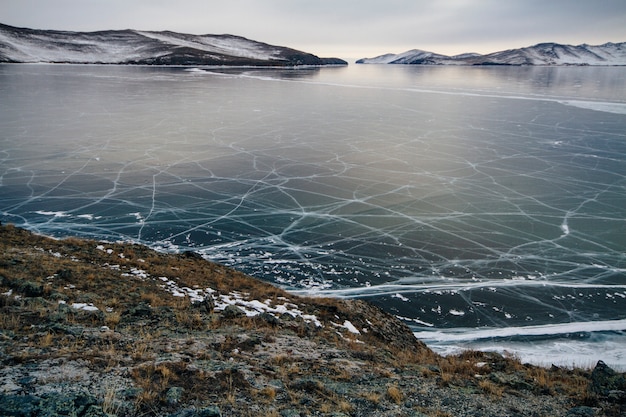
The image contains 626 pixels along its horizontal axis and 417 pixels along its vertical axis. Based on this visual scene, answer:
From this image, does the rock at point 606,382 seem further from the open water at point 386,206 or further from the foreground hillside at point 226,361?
the open water at point 386,206

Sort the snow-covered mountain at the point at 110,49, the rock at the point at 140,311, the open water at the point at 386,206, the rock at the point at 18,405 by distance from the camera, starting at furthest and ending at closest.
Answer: the snow-covered mountain at the point at 110,49 → the open water at the point at 386,206 → the rock at the point at 140,311 → the rock at the point at 18,405

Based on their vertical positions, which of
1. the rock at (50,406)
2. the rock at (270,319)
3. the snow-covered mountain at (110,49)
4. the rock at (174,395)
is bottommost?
the rock at (270,319)

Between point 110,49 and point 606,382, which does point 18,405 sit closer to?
point 606,382

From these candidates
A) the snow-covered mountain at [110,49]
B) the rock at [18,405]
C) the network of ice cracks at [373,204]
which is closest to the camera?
the rock at [18,405]

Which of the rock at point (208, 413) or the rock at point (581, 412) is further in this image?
the rock at point (581, 412)

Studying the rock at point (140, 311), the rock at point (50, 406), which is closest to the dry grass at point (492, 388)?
the rock at point (50, 406)

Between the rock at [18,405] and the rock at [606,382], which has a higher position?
the rock at [18,405]

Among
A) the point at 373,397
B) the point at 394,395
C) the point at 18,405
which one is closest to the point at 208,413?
the point at 18,405

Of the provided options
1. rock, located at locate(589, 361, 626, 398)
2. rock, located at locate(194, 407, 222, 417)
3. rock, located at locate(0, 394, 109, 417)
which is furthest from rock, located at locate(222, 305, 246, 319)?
rock, located at locate(589, 361, 626, 398)
